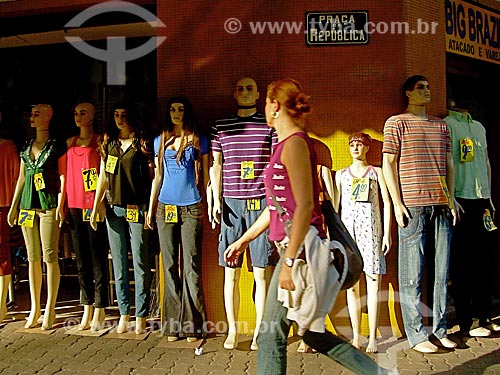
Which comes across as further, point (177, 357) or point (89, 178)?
point (89, 178)

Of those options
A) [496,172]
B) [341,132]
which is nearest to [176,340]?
[341,132]

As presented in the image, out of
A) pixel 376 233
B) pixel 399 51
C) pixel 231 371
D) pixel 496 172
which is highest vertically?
pixel 399 51

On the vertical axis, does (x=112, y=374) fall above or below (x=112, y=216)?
below

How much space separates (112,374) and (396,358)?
6.91ft

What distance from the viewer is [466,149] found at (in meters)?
5.54

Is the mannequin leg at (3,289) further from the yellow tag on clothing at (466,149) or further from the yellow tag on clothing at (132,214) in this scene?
the yellow tag on clothing at (466,149)

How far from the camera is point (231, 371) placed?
479cm

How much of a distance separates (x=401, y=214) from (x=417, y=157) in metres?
0.46

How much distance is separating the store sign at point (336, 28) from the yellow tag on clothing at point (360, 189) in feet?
Result: 3.86

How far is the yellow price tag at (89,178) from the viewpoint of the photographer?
5.73 metres

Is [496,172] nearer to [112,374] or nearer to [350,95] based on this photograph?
[350,95]

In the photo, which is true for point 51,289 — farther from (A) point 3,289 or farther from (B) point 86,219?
(B) point 86,219

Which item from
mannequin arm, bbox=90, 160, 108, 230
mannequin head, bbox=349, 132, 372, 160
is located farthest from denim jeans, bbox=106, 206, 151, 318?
mannequin head, bbox=349, 132, 372, 160

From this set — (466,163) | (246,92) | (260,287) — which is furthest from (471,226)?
(246,92)
